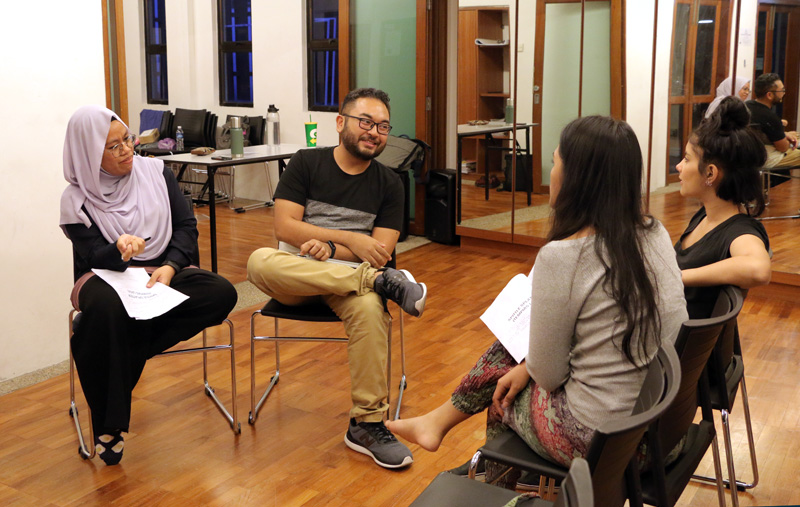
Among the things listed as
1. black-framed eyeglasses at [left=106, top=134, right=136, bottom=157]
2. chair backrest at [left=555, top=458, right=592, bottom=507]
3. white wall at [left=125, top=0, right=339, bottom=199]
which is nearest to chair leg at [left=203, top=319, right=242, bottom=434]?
black-framed eyeglasses at [left=106, top=134, right=136, bottom=157]

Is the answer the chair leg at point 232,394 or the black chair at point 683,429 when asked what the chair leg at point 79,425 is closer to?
the chair leg at point 232,394

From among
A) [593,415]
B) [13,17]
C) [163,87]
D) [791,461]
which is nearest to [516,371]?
[593,415]

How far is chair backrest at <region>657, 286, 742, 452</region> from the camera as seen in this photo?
1.48 metres

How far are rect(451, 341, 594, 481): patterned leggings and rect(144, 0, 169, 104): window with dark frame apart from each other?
→ 740 cm

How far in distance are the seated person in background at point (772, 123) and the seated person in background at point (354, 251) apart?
251cm

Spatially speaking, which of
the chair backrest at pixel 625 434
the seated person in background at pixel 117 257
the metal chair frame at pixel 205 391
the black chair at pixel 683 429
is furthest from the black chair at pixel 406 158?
the chair backrest at pixel 625 434

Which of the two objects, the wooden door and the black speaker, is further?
the black speaker

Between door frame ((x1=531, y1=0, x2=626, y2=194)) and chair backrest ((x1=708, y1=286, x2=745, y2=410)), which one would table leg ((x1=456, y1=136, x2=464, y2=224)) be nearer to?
door frame ((x1=531, y1=0, x2=626, y2=194))

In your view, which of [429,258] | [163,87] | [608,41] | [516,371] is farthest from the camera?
[163,87]

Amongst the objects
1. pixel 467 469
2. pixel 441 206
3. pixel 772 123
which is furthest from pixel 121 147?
pixel 772 123

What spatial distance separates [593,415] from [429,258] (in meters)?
3.95

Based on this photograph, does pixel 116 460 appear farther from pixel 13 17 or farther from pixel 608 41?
pixel 608 41

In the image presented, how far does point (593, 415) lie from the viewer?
1620 mm

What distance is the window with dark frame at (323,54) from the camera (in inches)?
276
